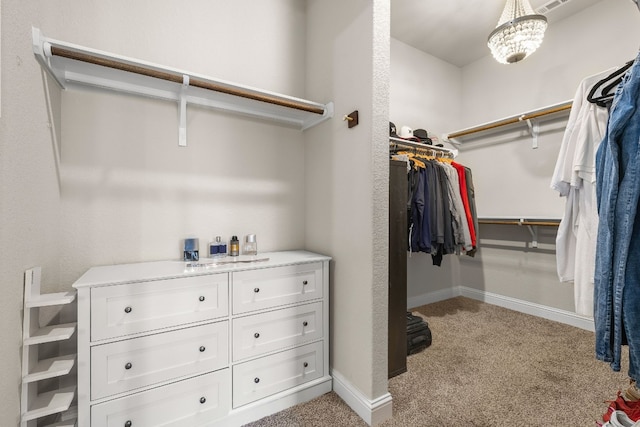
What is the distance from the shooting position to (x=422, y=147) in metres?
2.51

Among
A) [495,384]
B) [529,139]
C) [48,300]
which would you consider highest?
[529,139]

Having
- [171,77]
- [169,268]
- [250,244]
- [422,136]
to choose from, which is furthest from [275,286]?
[422,136]

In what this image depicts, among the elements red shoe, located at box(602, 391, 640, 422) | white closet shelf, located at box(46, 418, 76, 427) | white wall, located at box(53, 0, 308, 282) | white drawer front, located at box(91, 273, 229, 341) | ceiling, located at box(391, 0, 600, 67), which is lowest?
white closet shelf, located at box(46, 418, 76, 427)

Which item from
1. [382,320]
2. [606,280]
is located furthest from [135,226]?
[606,280]

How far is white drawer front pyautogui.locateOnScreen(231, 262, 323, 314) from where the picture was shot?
133 cm

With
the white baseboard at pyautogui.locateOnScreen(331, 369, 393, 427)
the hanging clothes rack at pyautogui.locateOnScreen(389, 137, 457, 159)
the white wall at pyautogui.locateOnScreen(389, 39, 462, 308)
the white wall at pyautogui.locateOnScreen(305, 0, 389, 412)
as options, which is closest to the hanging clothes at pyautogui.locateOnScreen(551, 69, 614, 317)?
the white wall at pyautogui.locateOnScreen(305, 0, 389, 412)

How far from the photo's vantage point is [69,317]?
1.28 meters

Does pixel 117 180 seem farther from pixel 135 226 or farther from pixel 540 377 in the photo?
pixel 540 377

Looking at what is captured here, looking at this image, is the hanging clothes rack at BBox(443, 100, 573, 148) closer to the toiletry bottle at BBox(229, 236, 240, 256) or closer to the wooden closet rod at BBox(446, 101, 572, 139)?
the wooden closet rod at BBox(446, 101, 572, 139)

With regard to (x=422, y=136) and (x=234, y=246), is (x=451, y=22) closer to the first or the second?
(x=422, y=136)

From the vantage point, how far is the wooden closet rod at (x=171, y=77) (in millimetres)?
1102

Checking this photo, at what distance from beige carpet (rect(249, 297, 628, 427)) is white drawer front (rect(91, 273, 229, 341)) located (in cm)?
68

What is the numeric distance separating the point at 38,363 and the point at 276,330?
101 centimetres

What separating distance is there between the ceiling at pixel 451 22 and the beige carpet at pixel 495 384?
2.90m
